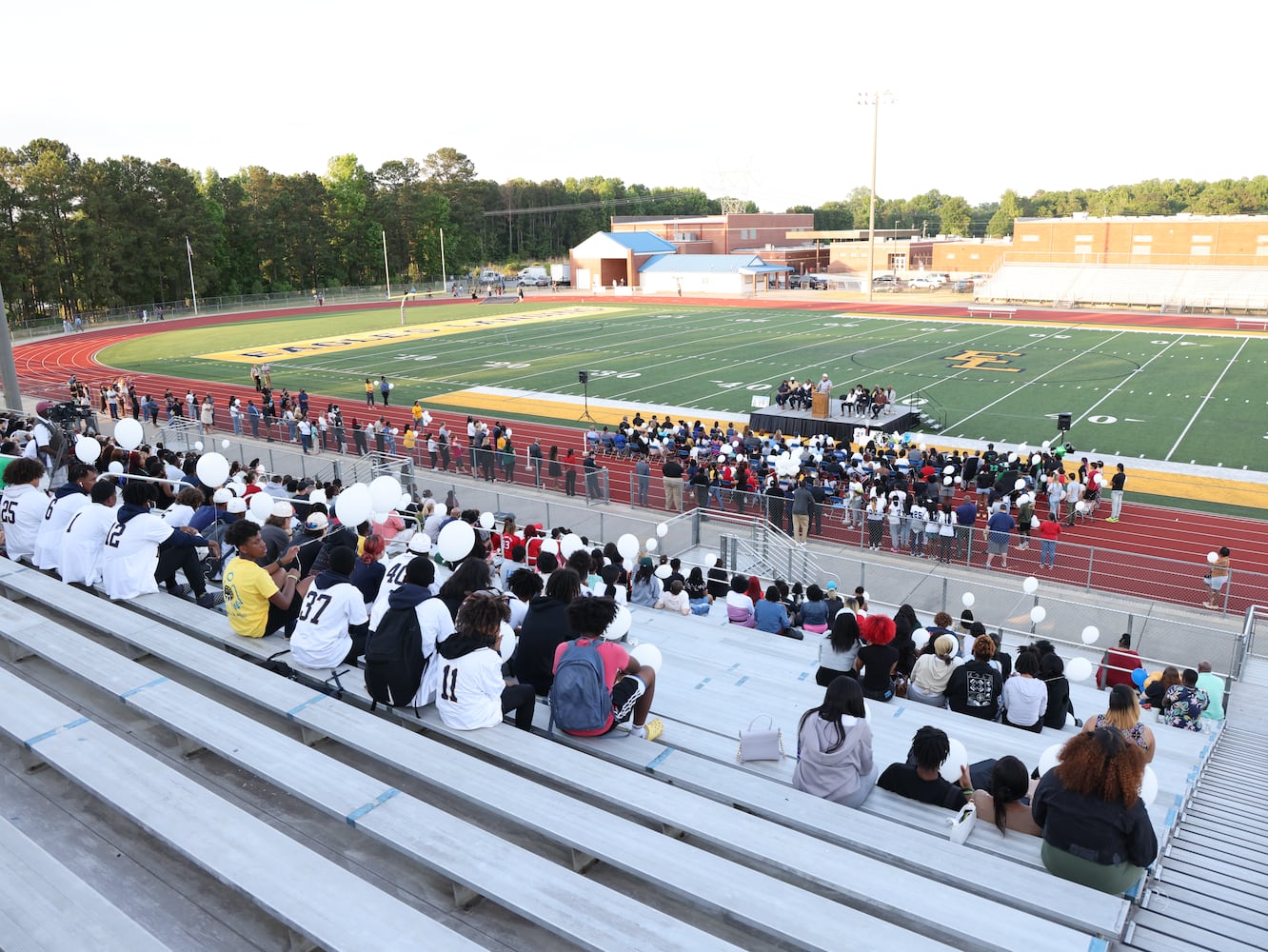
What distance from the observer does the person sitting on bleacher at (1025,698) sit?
7281mm

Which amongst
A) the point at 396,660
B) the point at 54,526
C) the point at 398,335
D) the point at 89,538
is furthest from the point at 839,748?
the point at 398,335

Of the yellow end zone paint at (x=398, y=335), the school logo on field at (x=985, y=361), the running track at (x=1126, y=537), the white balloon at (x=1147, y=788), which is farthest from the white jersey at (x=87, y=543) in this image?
the yellow end zone paint at (x=398, y=335)

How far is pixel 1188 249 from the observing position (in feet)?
255

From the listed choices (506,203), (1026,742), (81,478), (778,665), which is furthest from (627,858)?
(506,203)

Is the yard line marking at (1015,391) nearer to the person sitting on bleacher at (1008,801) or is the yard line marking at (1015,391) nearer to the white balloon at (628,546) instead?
the white balloon at (628,546)

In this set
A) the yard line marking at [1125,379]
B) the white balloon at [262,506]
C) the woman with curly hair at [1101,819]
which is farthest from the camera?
the yard line marking at [1125,379]

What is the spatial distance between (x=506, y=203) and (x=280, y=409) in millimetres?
120977

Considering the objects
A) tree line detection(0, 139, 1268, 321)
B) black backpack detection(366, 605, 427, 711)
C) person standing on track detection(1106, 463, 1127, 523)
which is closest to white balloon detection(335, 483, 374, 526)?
black backpack detection(366, 605, 427, 711)

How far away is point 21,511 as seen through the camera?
341 inches

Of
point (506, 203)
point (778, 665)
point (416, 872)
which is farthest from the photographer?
point (506, 203)

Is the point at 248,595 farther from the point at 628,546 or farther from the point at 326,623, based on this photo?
the point at 628,546

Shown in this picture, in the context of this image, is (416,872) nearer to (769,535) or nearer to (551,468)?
(769,535)

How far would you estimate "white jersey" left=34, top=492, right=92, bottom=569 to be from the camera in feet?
26.6

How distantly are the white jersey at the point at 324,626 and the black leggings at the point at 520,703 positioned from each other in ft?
4.45
